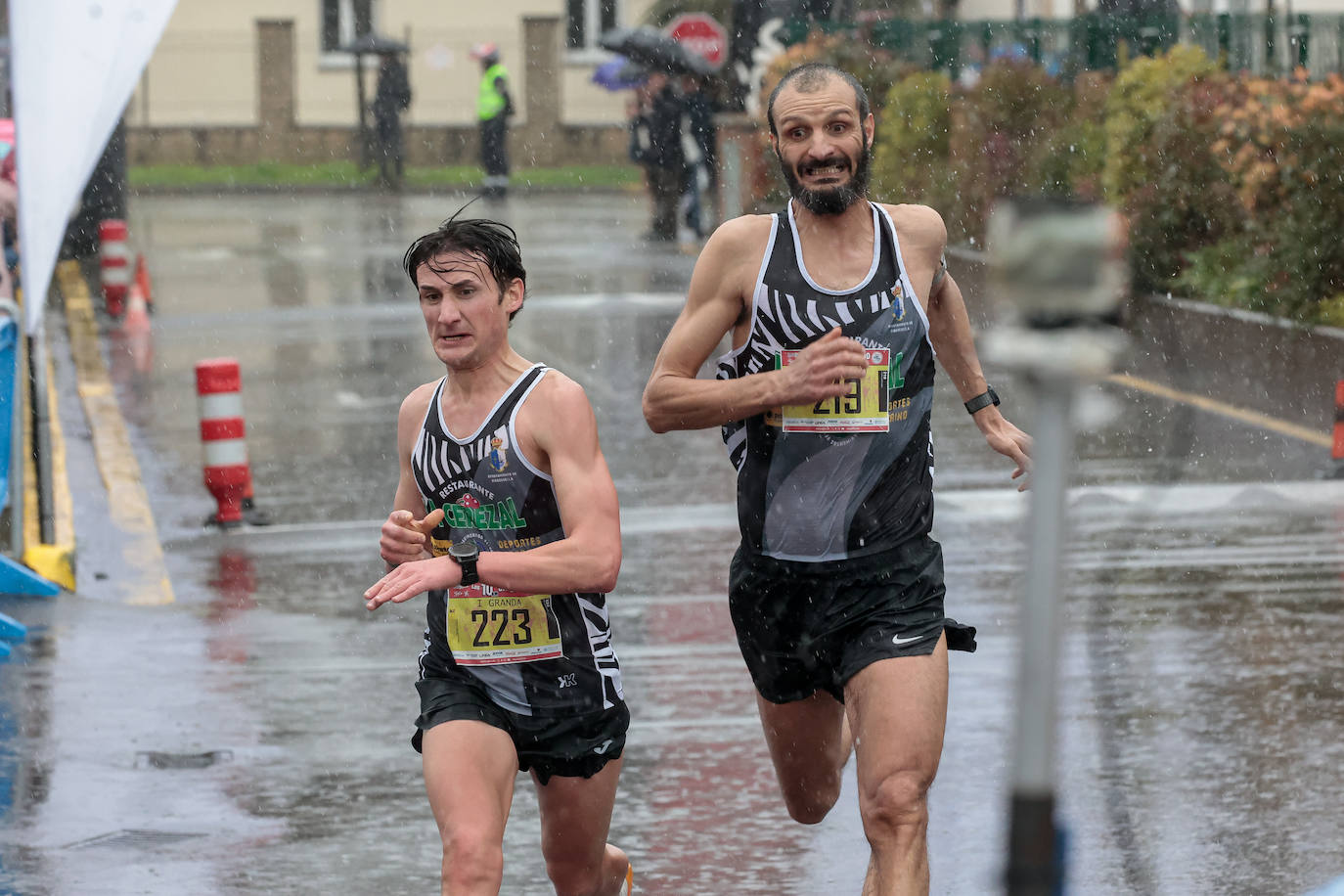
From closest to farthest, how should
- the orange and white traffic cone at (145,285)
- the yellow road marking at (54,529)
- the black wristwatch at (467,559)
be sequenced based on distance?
the black wristwatch at (467,559)
the yellow road marking at (54,529)
the orange and white traffic cone at (145,285)

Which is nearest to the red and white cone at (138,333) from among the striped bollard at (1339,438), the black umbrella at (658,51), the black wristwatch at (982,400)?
the black umbrella at (658,51)

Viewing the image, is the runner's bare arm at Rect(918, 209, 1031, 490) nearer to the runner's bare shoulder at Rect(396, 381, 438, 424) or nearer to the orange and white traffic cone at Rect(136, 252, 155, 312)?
the runner's bare shoulder at Rect(396, 381, 438, 424)

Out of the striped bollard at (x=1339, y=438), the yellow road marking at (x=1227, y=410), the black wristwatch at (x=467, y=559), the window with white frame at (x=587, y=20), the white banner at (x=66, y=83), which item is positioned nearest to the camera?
the black wristwatch at (x=467, y=559)

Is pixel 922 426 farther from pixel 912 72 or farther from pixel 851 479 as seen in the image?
pixel 912 72

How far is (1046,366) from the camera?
216cm

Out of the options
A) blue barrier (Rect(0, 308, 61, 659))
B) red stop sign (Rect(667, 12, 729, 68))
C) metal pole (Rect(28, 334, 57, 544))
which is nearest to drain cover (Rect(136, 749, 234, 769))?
blue barrier (Rect(0, 308, 61, 659))

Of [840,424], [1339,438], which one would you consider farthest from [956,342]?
[1339,438]

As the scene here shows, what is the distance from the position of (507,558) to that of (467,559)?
0.08 meters

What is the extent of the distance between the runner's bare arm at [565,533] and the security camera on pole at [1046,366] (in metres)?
2.37

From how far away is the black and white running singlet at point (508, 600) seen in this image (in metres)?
4.73

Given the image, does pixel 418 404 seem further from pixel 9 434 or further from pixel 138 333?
pixel 138 333

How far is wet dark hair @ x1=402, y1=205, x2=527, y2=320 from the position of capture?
485 cm

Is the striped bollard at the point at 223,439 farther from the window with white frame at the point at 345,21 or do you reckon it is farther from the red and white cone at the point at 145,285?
the window with white frame at the point at 345,21

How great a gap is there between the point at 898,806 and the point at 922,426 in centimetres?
92
